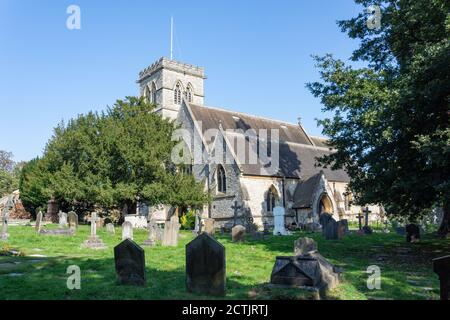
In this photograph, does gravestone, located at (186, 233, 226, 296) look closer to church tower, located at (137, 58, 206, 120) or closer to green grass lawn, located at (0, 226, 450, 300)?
green grass lawn, located at (0, 226, 450, 300)

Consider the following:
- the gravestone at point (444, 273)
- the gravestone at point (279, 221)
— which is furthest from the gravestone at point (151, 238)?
the gravestone at point (444, 273)

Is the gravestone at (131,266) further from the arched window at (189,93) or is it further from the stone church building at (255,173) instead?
the arched window at (189,93)

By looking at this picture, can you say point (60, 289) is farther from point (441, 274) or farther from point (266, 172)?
point (266, 172)

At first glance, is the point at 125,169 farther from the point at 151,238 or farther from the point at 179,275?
the point at 179,275

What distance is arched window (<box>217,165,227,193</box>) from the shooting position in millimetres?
30234

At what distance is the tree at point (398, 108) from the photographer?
A: 10.7 m

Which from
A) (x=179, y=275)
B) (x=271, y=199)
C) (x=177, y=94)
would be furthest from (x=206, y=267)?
A: (x=177, y=94)

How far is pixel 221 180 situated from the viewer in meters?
30.7

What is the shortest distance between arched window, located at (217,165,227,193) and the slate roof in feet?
5.90

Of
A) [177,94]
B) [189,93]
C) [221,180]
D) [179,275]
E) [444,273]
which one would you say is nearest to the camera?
[444,273]

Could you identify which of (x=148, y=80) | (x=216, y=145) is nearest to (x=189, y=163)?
(x=216, y=145)

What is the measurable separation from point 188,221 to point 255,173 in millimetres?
6504

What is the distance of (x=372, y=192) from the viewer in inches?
516

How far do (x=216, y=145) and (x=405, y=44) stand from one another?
1803 centimetres
